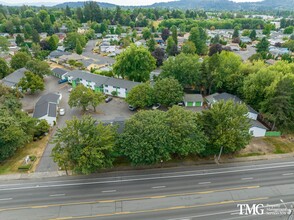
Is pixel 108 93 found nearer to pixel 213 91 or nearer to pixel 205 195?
pixel 213 91

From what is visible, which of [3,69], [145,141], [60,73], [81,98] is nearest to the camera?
[145,141]

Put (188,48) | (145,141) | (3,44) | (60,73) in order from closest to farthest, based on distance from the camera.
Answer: (145,141) < (60,73) < (188,48) < (3,44)

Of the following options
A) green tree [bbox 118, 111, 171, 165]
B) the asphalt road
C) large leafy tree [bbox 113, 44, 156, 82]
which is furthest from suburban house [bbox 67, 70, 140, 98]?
the asphalt road

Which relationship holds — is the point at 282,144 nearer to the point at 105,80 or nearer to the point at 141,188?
the point at 141,188

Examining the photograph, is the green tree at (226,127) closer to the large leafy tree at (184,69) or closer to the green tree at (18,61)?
the large leafy tree at (184,69)

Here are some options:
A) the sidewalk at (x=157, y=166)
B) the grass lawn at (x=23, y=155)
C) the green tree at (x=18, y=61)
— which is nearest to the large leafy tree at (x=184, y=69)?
the sidewalk at (x=157, y=166)

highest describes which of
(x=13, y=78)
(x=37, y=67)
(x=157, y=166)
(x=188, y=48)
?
(x=37, y=67)

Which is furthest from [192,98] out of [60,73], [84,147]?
[60,73]

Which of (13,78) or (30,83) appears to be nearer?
(30,83)

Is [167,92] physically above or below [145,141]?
below
